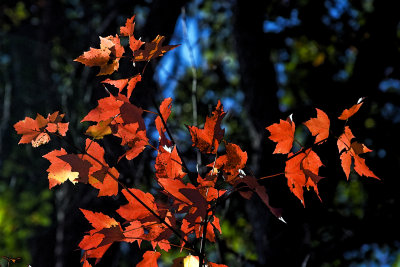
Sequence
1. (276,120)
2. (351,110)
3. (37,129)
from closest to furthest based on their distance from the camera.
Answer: (351,110) < (37,129) < (276,120)

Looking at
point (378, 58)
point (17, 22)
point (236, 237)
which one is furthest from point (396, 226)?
point (17, 22)

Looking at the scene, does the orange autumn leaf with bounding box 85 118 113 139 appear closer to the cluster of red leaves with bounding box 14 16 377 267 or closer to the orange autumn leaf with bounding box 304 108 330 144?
the cluster of red leaves with bounding box 14 16 377 267

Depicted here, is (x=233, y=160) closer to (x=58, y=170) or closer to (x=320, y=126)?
(x=320, y=126)

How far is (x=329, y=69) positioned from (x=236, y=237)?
208 centimetres

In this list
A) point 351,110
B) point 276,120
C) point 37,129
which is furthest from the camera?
point 276,120

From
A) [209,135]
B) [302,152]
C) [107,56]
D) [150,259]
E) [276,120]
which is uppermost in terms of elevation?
[107,56]

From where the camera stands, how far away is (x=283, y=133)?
827 millimetres

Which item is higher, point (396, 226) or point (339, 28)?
point (339, 28)

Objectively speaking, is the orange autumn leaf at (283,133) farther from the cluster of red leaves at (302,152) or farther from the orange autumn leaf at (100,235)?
the orange autumn leaf at (100,235)

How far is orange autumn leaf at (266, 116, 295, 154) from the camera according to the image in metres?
0.82

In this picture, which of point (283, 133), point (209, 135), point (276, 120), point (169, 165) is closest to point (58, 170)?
point (169, 165)

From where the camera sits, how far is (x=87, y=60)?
776mm

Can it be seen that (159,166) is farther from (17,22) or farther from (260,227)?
(17,22)

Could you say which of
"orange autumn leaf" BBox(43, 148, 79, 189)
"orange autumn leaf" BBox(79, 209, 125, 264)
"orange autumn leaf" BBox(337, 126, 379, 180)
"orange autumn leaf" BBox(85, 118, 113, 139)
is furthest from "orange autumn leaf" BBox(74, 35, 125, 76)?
"orange autumn leaf" BBox(337, 126, 379, 180)
